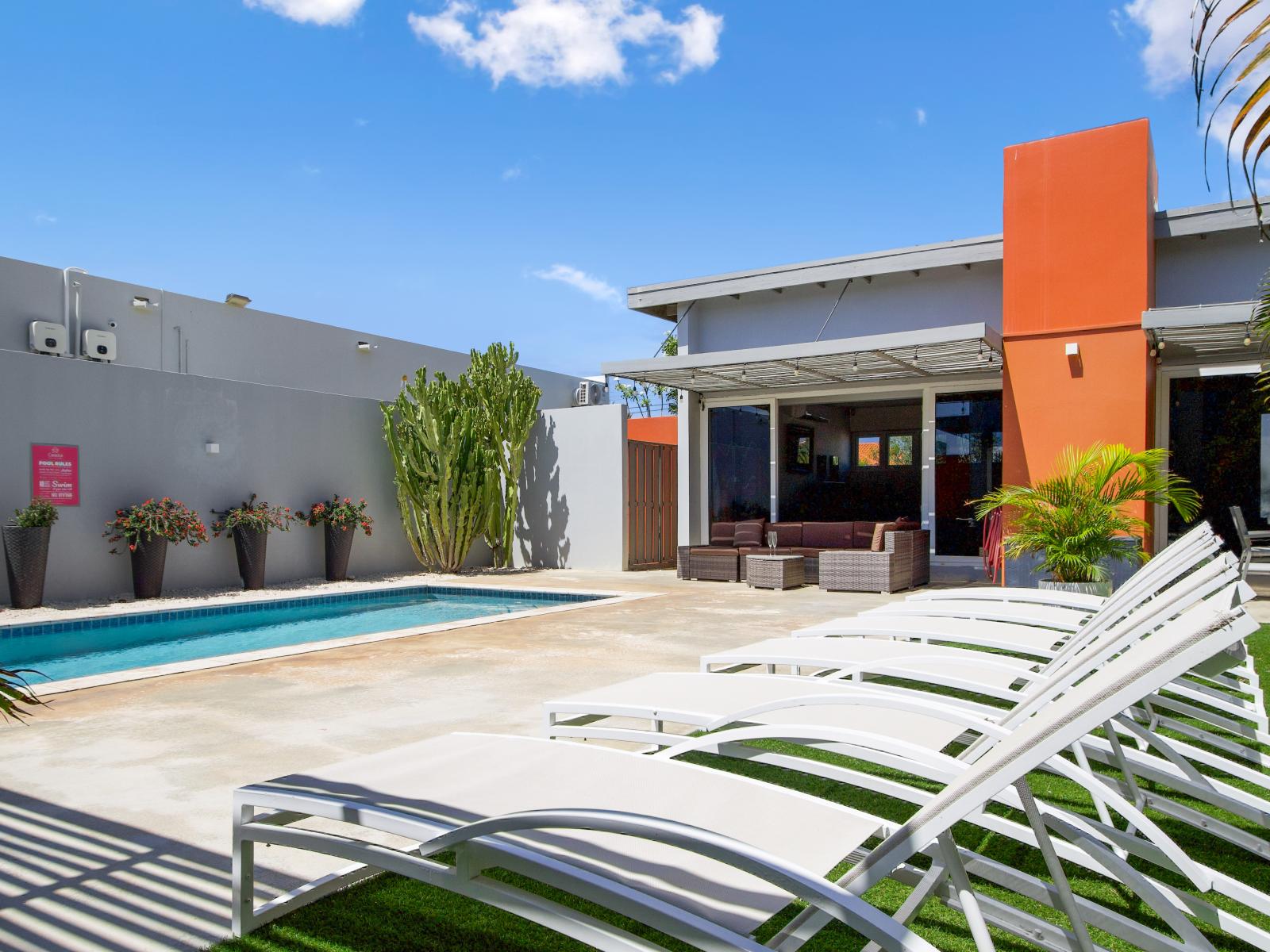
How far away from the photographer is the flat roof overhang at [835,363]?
11211 mm

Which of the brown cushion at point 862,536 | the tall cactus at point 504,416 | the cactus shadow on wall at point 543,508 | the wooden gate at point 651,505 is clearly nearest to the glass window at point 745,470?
the wooden gate at point 651,505

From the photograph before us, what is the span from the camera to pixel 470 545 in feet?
50.3

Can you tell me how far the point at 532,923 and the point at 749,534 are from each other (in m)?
11.1

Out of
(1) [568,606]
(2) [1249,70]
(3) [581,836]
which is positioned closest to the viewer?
(3) [581,836]

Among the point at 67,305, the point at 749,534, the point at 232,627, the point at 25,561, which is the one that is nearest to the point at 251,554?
the point at 232,627

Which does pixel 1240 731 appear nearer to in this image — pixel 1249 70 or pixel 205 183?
pixel 1249 70

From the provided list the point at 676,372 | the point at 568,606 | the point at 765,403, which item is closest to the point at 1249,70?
the point at 568,606

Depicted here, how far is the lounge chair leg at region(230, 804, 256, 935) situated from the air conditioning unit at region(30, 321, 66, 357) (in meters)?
13.8

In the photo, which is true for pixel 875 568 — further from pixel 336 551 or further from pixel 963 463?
pixel 336 551

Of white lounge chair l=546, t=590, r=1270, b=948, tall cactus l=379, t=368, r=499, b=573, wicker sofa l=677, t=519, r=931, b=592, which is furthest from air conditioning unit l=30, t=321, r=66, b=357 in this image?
white lounge chair l=546, t=590, r=1270, b=948

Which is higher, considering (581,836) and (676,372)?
(676,372)

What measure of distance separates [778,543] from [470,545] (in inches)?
210

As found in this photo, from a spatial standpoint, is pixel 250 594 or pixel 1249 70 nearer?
pixel 1249 70

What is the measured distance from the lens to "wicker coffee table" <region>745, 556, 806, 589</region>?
1189 centimetres
